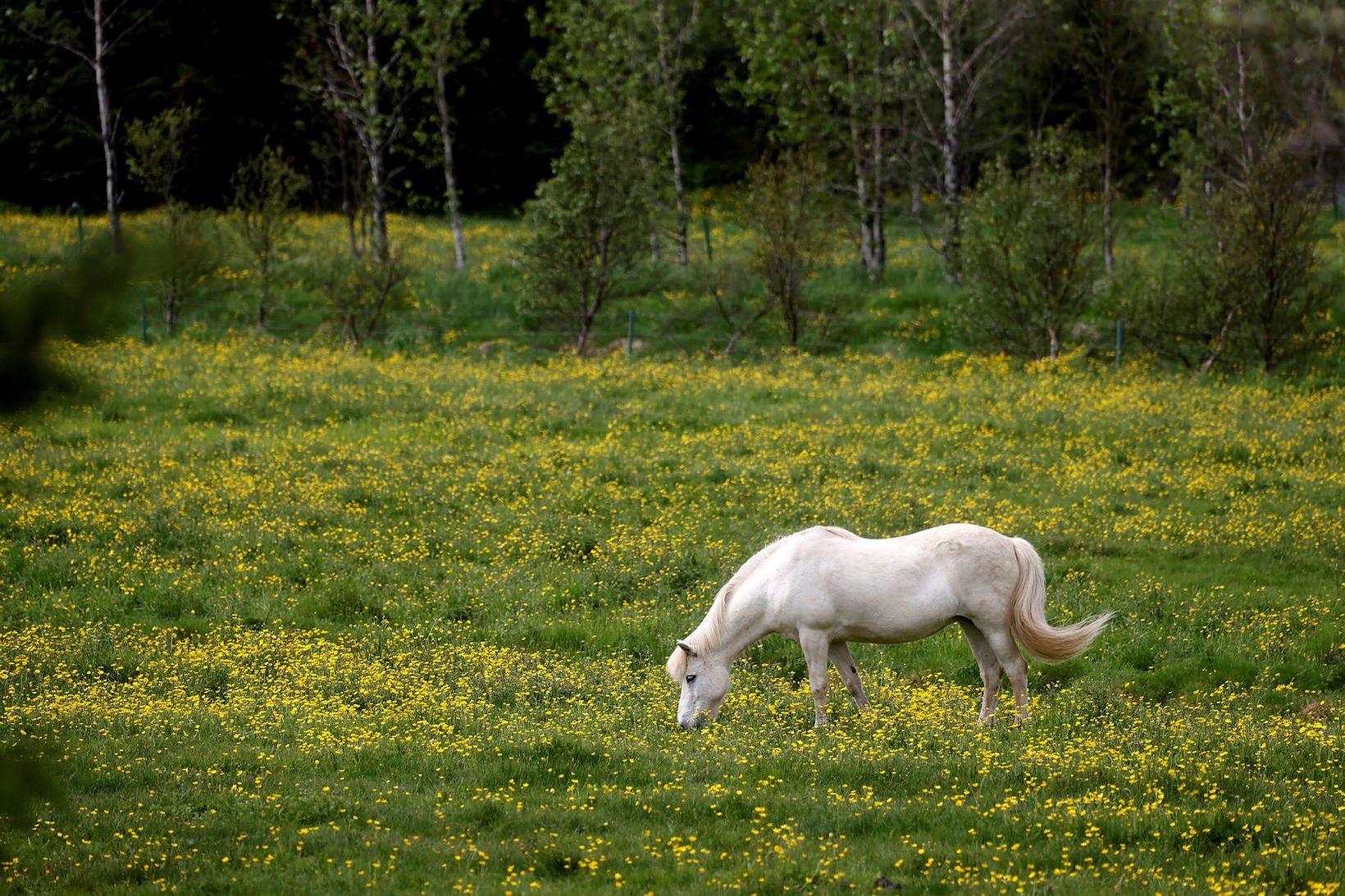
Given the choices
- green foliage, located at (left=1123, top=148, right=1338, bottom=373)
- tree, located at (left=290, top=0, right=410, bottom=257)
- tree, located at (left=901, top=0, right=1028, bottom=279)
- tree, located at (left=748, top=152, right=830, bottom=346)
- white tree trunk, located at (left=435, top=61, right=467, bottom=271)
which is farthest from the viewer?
white tree trunk, located at (left=435, top=61, right=467, bottom=271)

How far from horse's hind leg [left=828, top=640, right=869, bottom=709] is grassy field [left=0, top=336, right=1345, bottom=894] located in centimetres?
46

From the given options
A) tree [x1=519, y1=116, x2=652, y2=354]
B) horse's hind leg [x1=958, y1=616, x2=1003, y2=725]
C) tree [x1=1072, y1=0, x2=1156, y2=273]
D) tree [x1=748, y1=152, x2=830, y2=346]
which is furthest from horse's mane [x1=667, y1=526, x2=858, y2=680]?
tree [x1=1072, y1=0, x2=1156, y2=273]

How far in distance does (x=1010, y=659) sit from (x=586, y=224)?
22.7 m

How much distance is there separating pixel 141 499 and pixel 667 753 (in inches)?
452

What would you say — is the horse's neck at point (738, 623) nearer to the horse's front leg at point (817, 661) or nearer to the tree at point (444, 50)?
the horse's front leg at point (817, 661)

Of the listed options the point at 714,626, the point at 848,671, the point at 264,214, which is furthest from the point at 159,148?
the point at 848,671

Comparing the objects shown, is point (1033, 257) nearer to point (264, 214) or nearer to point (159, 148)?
point (264, 214)

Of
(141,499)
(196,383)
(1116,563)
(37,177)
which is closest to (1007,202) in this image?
(1116,563)

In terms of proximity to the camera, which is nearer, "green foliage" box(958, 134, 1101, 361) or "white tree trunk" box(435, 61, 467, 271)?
"green foliage" box(958, 134, 1101, 361)

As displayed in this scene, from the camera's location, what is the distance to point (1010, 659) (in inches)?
420

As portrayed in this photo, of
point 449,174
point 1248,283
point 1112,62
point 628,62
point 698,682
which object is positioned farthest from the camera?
point 628,62

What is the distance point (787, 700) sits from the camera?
1095 cm

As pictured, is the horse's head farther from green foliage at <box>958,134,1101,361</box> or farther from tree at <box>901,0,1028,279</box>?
tree at <box>901,0,1028,279</box>

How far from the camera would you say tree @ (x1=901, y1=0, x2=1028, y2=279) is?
34.1 metres
